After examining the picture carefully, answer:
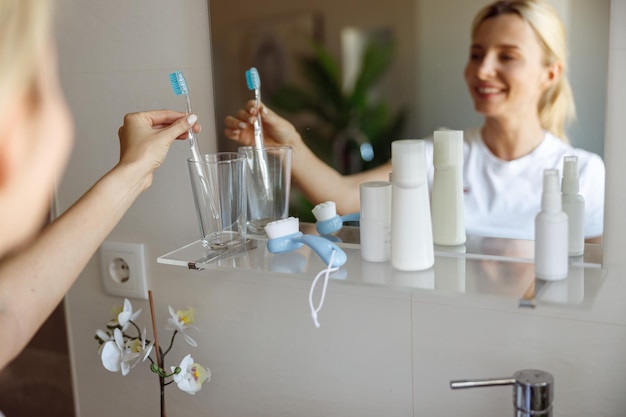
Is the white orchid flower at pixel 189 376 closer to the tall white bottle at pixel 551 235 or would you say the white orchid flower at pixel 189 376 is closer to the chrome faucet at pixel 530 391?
the chrome faucet at pixel 530 391

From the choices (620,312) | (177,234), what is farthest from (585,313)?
(177,234)

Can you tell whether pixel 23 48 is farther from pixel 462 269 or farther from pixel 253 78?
pixel 462 269

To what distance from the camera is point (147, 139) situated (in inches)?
41.5

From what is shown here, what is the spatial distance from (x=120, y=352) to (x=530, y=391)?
699 mm

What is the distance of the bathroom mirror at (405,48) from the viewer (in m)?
0.89

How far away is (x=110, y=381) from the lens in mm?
1458

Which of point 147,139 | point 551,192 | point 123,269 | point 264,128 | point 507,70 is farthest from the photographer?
point 123,269

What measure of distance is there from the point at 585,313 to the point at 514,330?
0.10 m

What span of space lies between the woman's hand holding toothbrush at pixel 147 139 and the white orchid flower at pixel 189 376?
32cm

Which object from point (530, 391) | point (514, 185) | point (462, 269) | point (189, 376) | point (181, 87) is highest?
point (181, 87)

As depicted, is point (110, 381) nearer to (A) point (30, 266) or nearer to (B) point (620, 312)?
(A) point (30, 266)

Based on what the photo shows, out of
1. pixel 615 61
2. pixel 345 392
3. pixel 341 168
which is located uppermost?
pixel 615 61

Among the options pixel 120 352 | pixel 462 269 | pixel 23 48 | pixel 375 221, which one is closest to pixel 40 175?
pixel 23 48

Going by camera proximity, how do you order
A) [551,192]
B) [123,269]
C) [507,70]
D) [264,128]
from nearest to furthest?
[551,192]
[507,70]
[264,128]
[123,269]
